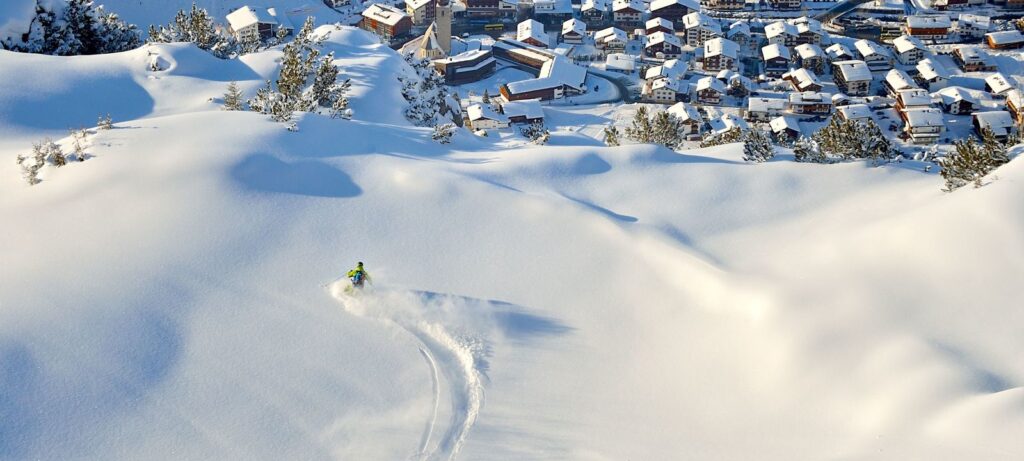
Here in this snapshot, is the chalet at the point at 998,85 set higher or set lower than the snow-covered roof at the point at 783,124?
higher

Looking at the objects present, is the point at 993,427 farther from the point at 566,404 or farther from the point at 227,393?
the point at 227,393

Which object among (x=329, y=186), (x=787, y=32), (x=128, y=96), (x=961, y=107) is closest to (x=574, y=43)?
(x=787, y=32)

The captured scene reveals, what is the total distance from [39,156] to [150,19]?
1934 inches

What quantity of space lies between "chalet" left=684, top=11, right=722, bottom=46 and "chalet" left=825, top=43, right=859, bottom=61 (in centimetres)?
917

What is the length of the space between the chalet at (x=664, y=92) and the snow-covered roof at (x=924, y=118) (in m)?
15.1

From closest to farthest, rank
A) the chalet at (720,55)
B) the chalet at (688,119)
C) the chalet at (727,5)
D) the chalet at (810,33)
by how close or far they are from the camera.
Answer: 1. the chalet at (688,119)
2. the chalet at (720,55)
3. the chalet at (810,33)
4. the chalet at (727,5)

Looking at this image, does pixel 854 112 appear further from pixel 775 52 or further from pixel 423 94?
pixel 423 94

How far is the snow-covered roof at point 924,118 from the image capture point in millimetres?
49844

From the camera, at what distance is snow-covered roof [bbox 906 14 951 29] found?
67.5 meters

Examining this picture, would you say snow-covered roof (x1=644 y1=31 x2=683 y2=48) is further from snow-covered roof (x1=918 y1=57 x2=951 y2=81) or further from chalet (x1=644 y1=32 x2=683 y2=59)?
snow-covered roof (x1=918 y1=57 x2=951 y2=81)

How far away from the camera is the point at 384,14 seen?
73000 mm

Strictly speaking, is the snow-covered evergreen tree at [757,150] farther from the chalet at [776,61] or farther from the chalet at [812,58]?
the chalet at [812,58]

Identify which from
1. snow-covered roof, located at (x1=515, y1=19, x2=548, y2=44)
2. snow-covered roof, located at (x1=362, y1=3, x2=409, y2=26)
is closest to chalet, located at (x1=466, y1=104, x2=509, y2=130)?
snow-covered roof, located at (x1=515, y1=19, x2=548, y2=44)

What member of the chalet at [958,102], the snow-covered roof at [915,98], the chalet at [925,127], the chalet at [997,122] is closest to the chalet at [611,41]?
the snow-covered roof at [915,98]
